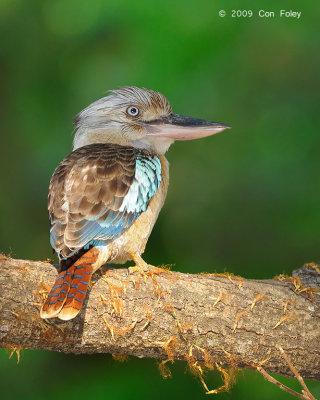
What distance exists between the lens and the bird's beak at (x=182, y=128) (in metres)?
4.19

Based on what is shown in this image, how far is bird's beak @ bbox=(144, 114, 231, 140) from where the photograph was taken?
4.19m

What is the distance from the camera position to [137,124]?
426 cm

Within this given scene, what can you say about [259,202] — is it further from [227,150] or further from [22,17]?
[22,17]

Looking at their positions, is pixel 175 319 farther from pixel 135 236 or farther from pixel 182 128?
pixel 182 128

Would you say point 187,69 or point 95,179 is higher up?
point 187,69

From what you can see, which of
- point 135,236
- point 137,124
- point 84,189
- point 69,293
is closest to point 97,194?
point 84,189

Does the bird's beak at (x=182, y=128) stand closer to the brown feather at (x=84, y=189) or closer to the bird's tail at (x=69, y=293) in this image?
the brown feather at (x=84, y=189)

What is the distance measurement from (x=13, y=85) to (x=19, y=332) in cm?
314

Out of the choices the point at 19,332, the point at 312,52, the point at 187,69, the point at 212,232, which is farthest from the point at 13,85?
the point at 19,332

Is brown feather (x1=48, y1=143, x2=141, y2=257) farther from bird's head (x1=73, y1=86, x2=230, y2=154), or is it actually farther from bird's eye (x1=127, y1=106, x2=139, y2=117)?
bird's eye (x1=127, y1=106, x2=139, y2=117)

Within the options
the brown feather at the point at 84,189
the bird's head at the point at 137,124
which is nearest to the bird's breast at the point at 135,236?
the brown feather at the point at 84,189

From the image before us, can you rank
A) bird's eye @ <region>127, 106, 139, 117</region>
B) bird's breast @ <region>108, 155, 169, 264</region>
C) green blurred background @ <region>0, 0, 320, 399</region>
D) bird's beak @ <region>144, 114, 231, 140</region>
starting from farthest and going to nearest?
1. green blurred background @ <region>0, 0, 320, 399</region>
2. bird's eye @ <region>127, 106, 139, 117</region>
3. bird's beak @ <region>144, 114, 231, 140</region>
4. bird's breast @ <region>108, 155, 169, 264</region>

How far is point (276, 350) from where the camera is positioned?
3.35 m

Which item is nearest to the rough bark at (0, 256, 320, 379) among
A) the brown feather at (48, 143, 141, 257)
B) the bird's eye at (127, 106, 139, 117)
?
the brown feather at (48, 143, 141, 257)
